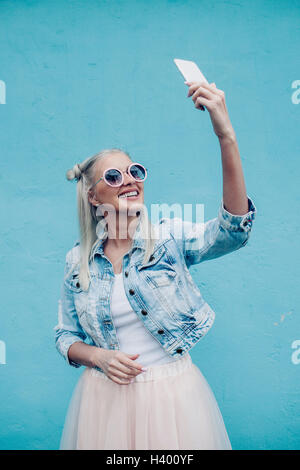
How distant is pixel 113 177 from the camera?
1574mm

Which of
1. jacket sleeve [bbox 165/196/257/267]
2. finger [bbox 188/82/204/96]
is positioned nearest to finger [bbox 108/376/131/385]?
jacket sleeve [bbox 165/196/257/267]

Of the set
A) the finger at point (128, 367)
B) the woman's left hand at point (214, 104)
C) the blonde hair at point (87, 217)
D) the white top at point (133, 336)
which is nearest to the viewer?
the woman's left hand at point (214, 104)

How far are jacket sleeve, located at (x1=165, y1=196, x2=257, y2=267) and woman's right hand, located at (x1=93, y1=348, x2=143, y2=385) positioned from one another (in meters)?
0.43

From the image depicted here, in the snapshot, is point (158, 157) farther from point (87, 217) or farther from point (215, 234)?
point (215, 234)

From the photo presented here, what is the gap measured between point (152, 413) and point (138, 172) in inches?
35.9

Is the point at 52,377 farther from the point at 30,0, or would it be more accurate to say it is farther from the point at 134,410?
the point at 30,0

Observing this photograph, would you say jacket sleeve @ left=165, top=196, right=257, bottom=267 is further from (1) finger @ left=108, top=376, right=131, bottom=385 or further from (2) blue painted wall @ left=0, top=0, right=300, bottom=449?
(2) blue painted wall @ left=0, top=0, right=300, bottom=449

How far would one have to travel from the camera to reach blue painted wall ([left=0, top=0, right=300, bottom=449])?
236 cm

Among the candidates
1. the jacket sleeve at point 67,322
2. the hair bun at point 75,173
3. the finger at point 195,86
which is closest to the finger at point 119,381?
the jacket sleeve at point 67,322

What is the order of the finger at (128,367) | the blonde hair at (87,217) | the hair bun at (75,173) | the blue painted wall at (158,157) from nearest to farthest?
the finger at (128,367) → the blonde hair at (87,217) → the hair bun at (75,173) → the blue painted wall at (158,157)

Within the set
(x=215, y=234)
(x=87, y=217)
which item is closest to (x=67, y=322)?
(x=87, y=217)

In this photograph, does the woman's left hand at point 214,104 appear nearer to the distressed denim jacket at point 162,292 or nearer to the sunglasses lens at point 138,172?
the distressed denim jacket at point 162,292

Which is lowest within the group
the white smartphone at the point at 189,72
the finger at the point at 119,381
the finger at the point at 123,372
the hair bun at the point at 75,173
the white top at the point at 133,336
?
the finger at the point at 119,381

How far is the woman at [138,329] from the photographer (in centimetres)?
147
